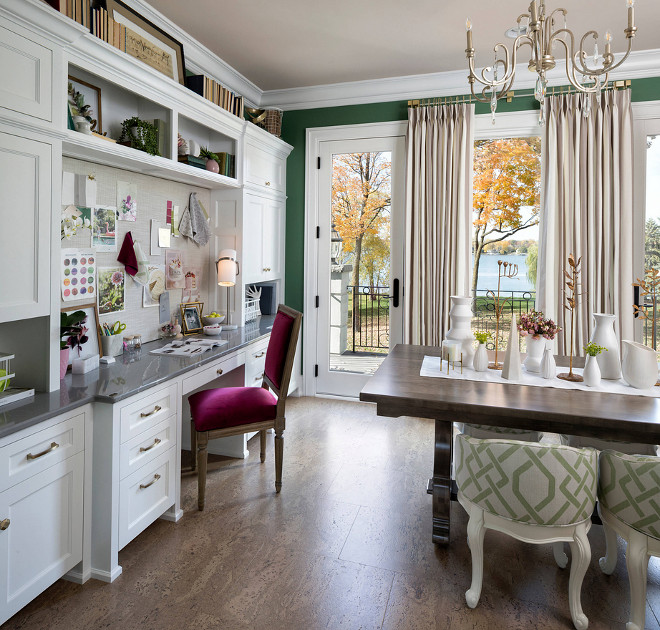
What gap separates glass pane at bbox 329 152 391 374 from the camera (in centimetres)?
429

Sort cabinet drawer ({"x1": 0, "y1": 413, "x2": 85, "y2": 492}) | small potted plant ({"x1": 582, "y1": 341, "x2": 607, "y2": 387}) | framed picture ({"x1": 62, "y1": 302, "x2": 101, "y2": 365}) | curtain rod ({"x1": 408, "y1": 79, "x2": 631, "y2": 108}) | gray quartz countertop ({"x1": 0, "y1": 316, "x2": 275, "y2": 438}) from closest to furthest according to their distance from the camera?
1. cabinet drawer ({"x1": 0, "y1": 413, "x2": 85, "y2": 492})
2. gray quartz countertop ({"x1": 0, "y1": 316, "x2": 275, "y2": 438})
3. small potted plant ({"x1": 582, "y1": 341, "x2": 607, "y2": 387})
4. framed picture ({"x1": 62, "y1": 302, "x2": 101, "y2": 365})
5. curtain rod ({"x1": 408, "y1": 79, "x2": 631, "y2": 108})

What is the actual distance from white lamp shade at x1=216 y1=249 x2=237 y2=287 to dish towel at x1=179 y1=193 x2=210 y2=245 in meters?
0.20

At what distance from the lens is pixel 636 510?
1592 millimetres

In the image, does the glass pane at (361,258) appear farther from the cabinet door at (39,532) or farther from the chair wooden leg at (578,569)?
the cabinet door at (39,532)

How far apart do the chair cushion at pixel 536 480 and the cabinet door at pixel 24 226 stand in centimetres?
173

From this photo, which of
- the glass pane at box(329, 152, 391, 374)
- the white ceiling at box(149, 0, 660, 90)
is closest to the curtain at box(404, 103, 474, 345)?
the glass pane at box(329, 152, 391, 374)

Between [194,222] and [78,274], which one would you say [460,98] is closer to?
[194,222]

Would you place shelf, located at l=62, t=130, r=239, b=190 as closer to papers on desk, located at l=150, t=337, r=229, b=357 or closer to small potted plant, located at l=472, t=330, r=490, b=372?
papers on desk, located at l=150, t=337, r=229, b=357

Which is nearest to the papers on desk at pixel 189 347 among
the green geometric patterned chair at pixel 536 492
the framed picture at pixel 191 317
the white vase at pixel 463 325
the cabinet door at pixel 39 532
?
the framed picture at pixel 191 317

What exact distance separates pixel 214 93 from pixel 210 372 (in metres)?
1.83

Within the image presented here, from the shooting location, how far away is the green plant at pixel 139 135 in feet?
8.43

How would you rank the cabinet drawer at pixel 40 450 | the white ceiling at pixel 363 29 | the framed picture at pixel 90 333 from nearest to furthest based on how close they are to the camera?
the cabinet drawer at pixel 40 450 < the framed picture at pixel 90 333 < the white ceiling at pixel 363 29

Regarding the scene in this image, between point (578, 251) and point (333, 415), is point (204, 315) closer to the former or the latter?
point (333, 415)

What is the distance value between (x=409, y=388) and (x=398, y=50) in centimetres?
268
